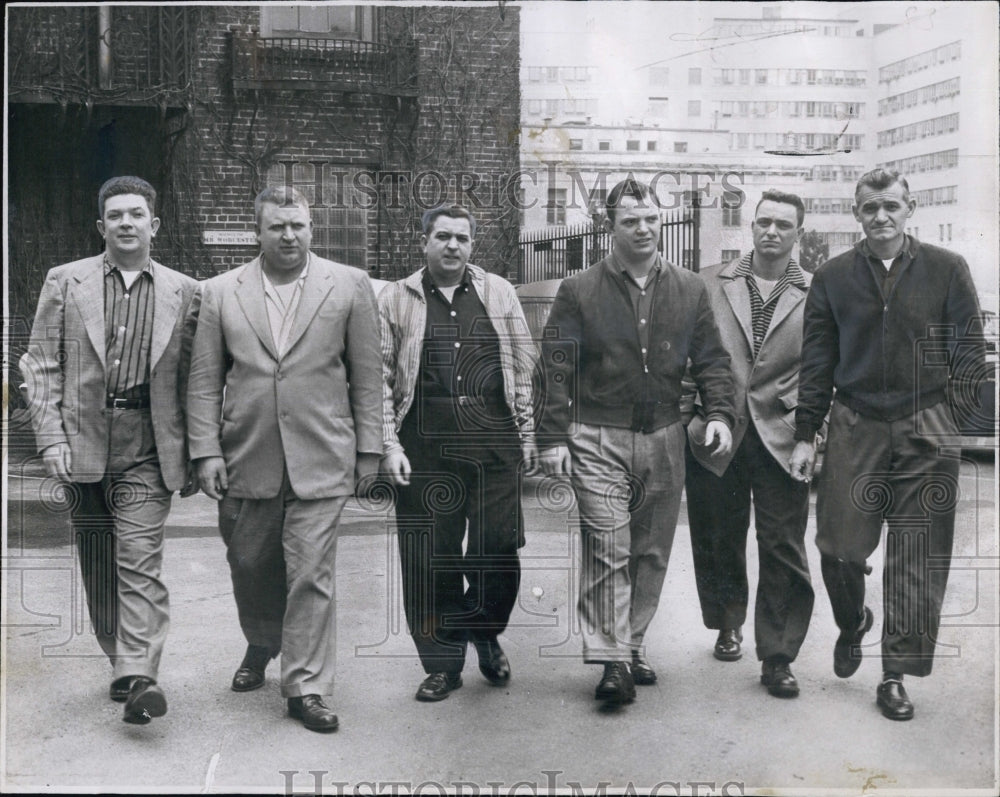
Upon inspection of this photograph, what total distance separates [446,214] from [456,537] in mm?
1528

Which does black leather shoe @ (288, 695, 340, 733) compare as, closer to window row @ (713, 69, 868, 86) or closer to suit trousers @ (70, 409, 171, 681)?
suit trousers @ (70, 409, 171, 681)

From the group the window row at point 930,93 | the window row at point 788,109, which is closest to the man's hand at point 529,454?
the window row at point 788,109

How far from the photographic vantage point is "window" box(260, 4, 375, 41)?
535 centimetres

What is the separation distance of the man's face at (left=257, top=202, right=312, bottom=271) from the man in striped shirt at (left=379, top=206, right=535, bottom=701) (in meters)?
0.45

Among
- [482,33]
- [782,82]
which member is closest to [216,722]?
[482,33]

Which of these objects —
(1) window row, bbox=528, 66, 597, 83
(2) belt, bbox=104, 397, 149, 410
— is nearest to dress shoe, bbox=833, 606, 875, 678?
(1) window row, bbox=528, 66, 597, 83

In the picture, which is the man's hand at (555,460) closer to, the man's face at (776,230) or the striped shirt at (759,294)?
the striped shirt at (759,294)

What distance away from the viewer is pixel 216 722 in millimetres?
Answer: 4926

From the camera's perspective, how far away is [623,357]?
4.97 meters

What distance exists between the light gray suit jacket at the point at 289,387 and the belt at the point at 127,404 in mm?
213

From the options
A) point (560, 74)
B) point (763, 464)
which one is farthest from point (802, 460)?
point (560, 74)

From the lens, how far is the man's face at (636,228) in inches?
199

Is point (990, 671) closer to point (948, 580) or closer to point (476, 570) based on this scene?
point (948, 580)

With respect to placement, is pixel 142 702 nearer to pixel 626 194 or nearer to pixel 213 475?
pixel 213 475
